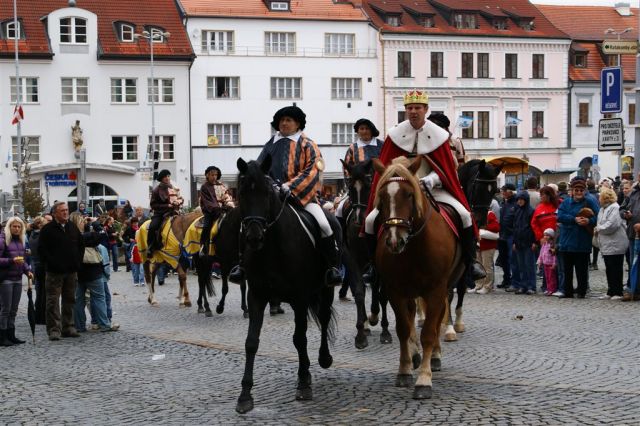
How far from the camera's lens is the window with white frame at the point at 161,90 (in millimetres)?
59562

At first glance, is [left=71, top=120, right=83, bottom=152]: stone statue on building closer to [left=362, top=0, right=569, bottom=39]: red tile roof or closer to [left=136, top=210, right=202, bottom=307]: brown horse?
[left=362, top=0, right=569, bottom=39]: red tile roof

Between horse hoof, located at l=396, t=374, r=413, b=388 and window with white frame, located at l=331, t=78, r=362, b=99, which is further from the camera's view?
window with white frame, located at l=331, t=78, r=362, b=99

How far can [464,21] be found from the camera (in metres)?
67.4

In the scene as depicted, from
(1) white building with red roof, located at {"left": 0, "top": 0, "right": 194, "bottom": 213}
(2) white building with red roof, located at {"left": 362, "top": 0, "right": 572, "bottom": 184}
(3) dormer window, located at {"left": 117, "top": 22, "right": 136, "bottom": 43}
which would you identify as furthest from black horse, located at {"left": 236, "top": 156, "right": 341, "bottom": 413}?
(2) white building with red roof, located at {"left": 362, "top": 0, "right": 572, "bottom": 184}

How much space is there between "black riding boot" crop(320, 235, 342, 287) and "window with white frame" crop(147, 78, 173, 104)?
50.7 metres

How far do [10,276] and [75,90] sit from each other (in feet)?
148

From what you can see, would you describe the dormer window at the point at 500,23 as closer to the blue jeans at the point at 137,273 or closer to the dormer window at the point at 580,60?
the dormer window at the point at 580,60

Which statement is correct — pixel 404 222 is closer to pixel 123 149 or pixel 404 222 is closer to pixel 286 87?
pixel 123 149

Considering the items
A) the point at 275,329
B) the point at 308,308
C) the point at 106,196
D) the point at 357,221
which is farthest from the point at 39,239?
the point at 106,196

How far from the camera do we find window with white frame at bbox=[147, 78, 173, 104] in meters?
59.6

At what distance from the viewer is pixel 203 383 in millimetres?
10688

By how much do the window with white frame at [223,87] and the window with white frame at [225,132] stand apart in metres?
1.75

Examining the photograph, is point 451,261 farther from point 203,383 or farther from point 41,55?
point 41,55

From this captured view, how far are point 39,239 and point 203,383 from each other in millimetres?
6113
